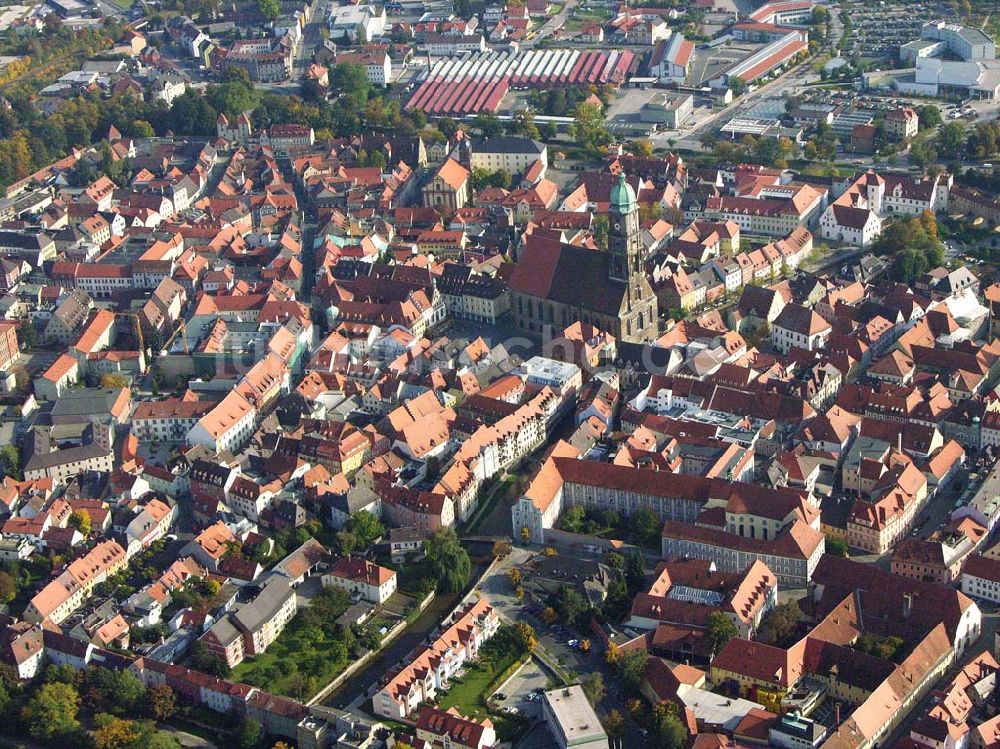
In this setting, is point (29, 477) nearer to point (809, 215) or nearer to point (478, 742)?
point (478, 742)

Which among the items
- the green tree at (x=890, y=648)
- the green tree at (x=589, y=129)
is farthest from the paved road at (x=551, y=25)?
the green tree at (x=890, y=648)

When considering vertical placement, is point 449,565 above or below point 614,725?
below

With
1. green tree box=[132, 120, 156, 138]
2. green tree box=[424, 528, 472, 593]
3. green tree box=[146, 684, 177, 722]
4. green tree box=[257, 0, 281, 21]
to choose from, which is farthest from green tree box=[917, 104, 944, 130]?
green tree box=[146, 684, 177, 722]

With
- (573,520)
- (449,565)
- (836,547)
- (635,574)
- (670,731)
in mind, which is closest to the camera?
(670,731)

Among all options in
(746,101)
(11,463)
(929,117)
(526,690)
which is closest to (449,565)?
(526,690)

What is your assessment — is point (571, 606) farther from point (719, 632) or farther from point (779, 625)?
point (779, 625)

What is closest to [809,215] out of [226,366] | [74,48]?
[226,366]

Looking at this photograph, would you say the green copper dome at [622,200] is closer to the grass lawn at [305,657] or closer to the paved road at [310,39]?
the grass lawn at [305,657]
